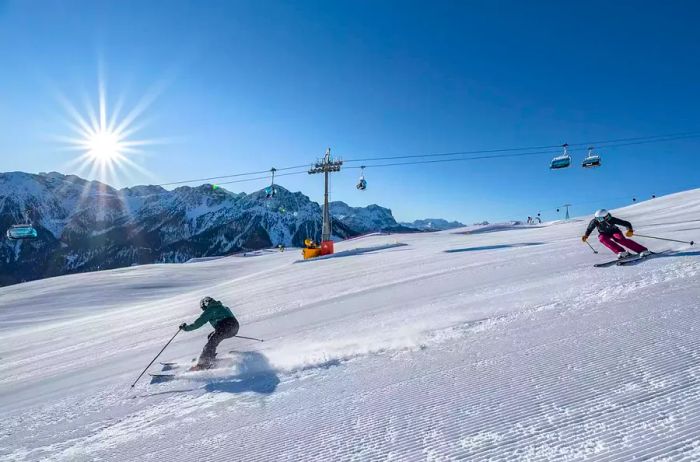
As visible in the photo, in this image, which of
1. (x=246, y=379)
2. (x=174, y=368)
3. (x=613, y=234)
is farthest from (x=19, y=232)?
(x=613, y=234)

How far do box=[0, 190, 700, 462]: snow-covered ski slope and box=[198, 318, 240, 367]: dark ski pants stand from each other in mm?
354

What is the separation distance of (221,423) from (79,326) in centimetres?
1305

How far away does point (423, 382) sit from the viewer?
4078 mm

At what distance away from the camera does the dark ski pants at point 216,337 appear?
649cm

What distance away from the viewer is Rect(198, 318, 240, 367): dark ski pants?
649cm

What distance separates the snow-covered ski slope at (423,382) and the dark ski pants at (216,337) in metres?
0.35

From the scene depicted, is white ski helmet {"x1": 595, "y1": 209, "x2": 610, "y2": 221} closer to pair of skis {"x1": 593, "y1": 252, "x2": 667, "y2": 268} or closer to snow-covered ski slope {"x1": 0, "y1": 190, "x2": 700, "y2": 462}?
snow-covered ski slope {"x1": 0, "y1": 190, "x2": 700, "y2": 462}

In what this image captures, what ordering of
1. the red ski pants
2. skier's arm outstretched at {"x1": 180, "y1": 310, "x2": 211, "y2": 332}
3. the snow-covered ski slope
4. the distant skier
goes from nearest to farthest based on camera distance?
the snow-covered ski slope → the distant skier → skier's arm outstretched at {"x1": 180, "y1": 310, "x2": 211, "y2": 332} → the red ski pants

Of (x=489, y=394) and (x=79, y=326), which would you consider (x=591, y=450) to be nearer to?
(x=489, y=394)

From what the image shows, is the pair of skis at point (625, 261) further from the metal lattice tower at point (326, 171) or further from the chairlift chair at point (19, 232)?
the chairlift chair at point (19, 232)

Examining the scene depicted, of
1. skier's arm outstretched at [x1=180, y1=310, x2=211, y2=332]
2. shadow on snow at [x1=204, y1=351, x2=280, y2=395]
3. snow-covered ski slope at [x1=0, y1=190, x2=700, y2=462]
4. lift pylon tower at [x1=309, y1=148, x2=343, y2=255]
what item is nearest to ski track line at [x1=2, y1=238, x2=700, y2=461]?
snow-covered ski slope at [x1=0, y1=190, x2=700, y2=462]

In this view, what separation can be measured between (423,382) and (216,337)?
4.51 m

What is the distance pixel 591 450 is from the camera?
2.61 meters

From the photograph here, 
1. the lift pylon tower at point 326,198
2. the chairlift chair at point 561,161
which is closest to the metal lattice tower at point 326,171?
the lift pylon tower at point 326,198
